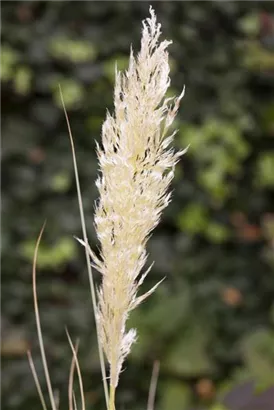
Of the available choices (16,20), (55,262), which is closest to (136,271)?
(55,262)

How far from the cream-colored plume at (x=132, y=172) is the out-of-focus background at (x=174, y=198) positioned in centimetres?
139

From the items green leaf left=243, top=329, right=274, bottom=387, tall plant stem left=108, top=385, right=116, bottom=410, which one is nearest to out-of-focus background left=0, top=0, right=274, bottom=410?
green leaf left=243, top=329, right=274, bottom=387

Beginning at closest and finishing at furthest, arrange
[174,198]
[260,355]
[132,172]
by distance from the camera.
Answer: [132,172]
[260,355]
[174,198]

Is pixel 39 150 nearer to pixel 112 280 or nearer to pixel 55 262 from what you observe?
pixel 55 262

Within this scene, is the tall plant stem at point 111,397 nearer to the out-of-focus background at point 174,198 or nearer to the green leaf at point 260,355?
the out-of-focus background at point 174,198

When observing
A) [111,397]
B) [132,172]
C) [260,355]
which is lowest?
[111,397]

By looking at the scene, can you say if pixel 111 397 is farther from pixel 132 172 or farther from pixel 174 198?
pixel 174 198

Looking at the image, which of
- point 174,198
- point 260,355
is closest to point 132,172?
point 260,355

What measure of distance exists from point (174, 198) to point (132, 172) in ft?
6.47

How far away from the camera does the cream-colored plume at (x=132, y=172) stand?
2.57ft

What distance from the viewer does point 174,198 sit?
108 inches

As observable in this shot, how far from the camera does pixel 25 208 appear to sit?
2.46m

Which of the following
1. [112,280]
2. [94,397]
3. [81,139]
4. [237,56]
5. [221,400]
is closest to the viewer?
[112,280]

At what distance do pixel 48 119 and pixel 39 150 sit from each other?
11cm
